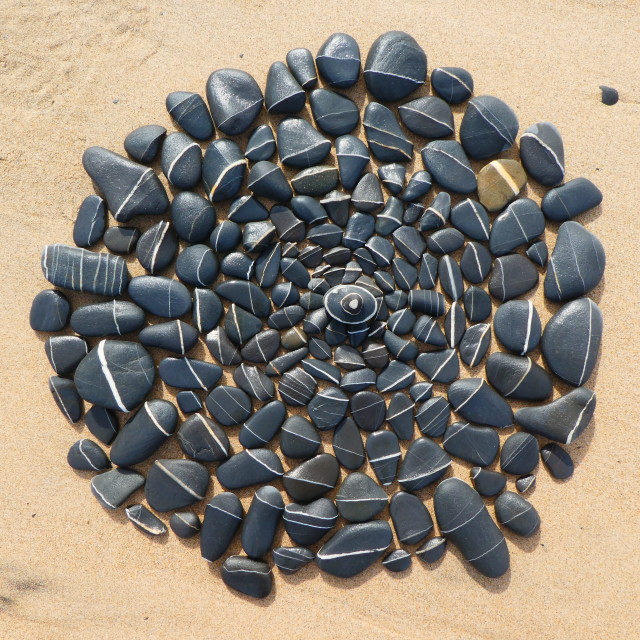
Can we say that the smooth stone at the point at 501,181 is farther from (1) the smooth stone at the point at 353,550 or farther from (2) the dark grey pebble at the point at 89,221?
(2) the dark grey pebble at the point at 89,221

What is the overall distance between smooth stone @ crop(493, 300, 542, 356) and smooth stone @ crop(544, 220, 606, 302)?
0.50ft

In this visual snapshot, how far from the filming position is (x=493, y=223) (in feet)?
7.58

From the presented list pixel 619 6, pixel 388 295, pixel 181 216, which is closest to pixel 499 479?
pixel 388 295

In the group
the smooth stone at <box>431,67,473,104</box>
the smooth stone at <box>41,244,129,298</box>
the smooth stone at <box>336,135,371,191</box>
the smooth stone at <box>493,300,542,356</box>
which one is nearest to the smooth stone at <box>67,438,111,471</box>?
the smooth stone at <box>41,244,129,298</box>

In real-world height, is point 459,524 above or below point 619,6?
below

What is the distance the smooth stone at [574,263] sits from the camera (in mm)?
2225

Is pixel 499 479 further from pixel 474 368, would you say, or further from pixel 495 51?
pixel 495 51

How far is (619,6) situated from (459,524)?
8.56 ft

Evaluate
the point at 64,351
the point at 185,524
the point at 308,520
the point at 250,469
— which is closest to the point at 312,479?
the point at 308,520

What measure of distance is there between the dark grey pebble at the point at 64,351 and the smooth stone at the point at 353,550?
1457mm

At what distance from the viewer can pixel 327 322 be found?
224cm

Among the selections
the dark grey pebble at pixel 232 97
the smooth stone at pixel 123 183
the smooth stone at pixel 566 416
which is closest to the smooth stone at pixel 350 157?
the dark grey pebble at pixel 232 97

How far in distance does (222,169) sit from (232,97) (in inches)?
13.8

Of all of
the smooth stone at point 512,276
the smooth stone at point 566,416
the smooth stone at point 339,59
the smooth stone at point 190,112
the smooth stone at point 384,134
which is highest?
the smooth stone at point 339,59
